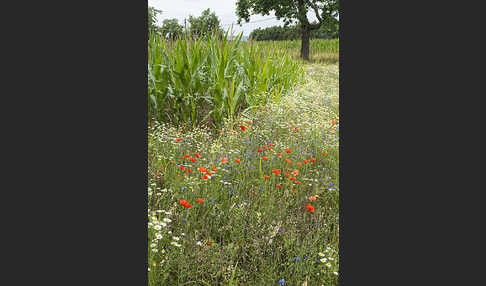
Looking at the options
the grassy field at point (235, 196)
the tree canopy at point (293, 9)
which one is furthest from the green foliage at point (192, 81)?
the tree canopy at point (293, 9)

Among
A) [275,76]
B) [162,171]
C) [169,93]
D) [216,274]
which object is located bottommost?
[216,274]

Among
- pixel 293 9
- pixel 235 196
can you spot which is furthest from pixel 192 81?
pixel 235 196

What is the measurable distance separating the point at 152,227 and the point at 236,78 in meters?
2.45

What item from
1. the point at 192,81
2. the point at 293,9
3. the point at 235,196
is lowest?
the point at 235,196

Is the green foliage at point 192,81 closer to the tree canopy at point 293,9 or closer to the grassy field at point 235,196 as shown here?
the grassy field at point 235,196

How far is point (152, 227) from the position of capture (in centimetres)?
144

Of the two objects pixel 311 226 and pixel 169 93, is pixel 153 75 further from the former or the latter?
pixel 311 226

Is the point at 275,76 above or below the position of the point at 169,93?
above

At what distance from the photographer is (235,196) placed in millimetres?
1863

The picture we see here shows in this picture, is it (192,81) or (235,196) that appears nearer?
(235,196)

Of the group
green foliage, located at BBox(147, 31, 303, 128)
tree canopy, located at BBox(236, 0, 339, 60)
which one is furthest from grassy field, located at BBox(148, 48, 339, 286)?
tree canopy, located at BBox(236, 0, 339, 60)

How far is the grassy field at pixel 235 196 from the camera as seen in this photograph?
4.51ft

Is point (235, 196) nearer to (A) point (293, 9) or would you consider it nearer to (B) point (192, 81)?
(B) point (192, 81)

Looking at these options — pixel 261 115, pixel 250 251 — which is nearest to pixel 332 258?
pixel 250 251
